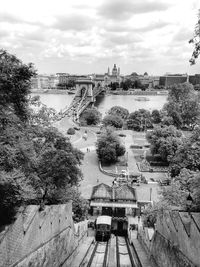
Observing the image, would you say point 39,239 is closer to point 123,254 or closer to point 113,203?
point 123,254

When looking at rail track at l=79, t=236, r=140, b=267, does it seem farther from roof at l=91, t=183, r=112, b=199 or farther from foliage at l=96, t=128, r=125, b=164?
foliage at l=96, t=128, r=125, b=164

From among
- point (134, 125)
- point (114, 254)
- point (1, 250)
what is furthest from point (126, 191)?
point (134, 125)

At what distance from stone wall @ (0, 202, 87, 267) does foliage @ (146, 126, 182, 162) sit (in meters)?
20.9

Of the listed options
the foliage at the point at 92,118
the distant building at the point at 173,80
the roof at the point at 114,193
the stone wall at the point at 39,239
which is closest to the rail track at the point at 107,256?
the stone wall at the point at 39,239

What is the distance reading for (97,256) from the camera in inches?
550

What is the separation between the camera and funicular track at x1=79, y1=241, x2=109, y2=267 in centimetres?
1248

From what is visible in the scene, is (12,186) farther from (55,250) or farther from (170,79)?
(170,79)

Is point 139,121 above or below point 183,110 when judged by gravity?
below

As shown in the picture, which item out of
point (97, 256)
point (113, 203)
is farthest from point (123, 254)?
point (113, 203)

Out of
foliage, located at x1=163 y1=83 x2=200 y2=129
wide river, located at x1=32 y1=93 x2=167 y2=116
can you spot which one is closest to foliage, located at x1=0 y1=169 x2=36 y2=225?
foliage, located at x1=163 y1=83 x2=200 y2=129

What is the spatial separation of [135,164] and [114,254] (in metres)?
19.2

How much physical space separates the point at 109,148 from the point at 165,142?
6.41 m

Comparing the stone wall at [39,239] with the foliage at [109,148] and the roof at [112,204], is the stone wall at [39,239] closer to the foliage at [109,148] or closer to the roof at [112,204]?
the roof at [112,204]

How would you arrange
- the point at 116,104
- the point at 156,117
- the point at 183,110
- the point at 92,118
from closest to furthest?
1. the point at 183,110
2. the point at 92,118
3. the point at 156,117
4. the point at 116,104
